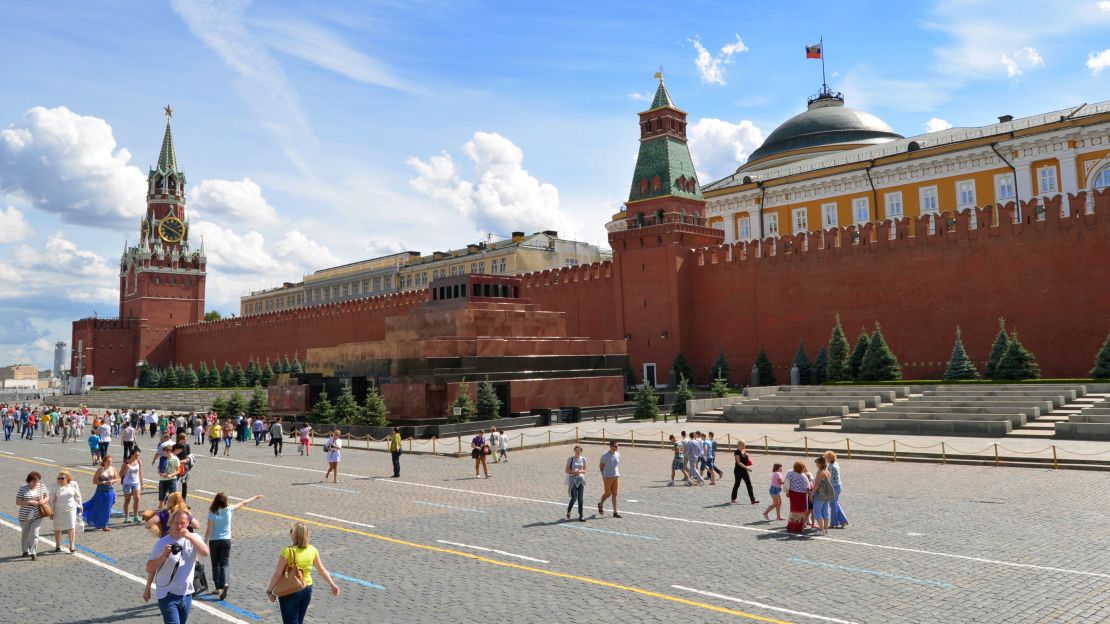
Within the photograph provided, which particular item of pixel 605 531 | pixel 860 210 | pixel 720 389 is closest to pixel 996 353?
pixel 720 389

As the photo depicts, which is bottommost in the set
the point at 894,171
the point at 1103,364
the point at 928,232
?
the point at 1103,364

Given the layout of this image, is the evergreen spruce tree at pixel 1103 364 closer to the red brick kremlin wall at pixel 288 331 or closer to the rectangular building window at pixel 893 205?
the rectangular building window at pixel 893 205

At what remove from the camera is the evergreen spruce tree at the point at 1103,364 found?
2362 cm

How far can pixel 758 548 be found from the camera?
9203mm

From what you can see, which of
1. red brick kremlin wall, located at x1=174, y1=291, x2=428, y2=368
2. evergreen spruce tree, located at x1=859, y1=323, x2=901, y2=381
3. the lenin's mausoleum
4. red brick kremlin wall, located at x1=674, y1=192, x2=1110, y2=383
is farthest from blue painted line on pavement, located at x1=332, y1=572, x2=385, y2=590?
red brick kremlin wall, located at x1=174, y1=291, x2=428, y2=368

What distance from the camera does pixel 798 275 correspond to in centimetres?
3334

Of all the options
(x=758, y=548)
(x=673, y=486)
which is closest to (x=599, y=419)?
(x=673, y=486)

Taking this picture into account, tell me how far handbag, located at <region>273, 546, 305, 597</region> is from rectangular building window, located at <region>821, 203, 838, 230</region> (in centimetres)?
4154

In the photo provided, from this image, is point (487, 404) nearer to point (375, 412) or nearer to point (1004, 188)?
point (375, 412)

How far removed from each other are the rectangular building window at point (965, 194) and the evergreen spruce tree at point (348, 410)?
29975mm

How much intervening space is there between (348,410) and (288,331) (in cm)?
3584

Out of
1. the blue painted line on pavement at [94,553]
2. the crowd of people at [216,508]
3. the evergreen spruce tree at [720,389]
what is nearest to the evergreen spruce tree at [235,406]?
the crowd of people at [216,508]

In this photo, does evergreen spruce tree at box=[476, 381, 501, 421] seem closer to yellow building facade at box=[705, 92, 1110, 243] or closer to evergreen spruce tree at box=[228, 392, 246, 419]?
evergreen spruce tree at box=[228, 392, 246, 419]

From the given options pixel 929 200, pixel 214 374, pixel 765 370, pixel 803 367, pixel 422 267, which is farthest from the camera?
pixel 422 267
